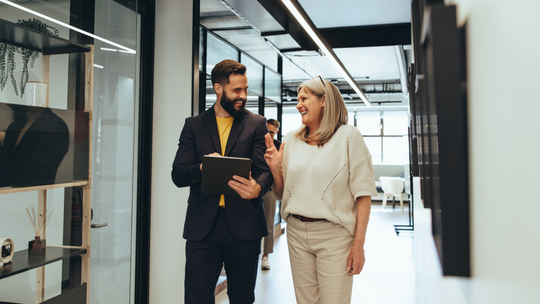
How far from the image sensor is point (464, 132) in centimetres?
63

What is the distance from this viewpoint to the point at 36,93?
1.90m

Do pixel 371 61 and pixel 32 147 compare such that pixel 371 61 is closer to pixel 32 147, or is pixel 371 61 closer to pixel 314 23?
pixel 314 23

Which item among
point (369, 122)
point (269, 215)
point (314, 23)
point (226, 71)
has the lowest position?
point (269, 215)

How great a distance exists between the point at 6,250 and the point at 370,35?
524cm

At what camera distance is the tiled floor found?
377 cm

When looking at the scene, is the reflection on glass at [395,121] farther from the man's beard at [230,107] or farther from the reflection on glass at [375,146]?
the man's beard at [230,107]

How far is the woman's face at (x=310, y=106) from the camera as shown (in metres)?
1.84

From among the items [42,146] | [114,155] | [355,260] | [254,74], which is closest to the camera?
[355,260]

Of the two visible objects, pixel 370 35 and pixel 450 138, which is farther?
pixel 370 35

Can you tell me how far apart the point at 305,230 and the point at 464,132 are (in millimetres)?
1204

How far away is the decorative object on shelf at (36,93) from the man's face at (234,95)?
94 centimetres

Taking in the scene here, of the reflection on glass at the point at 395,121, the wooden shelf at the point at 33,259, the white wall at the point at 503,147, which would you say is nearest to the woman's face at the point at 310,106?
the white wall at the point at 503,147

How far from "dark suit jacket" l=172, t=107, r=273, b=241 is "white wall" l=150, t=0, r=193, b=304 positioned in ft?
3.55

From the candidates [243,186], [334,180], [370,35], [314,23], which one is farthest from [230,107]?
[370,35]
